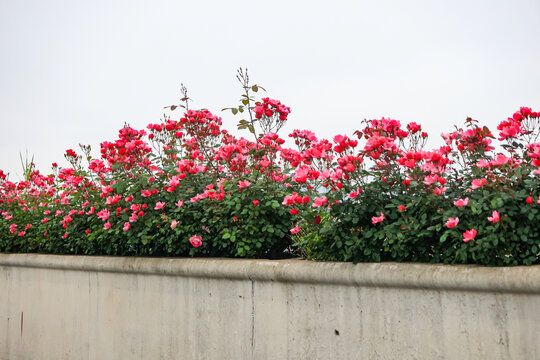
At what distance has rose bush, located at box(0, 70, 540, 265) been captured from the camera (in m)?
2.85

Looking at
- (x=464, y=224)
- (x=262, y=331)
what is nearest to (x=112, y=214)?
(x=262, y=331)

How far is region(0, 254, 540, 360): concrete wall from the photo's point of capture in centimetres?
265

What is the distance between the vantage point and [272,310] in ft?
11.5

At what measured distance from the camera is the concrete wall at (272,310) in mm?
2650

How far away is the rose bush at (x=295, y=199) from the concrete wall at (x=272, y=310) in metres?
0.20

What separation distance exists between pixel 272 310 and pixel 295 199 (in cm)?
77

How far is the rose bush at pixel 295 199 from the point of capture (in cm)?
285

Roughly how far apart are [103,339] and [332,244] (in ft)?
8.25

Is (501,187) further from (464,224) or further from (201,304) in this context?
(201,304)

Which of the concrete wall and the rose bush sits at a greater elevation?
the rose bush

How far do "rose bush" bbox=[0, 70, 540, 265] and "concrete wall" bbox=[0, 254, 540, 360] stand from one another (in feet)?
0.66

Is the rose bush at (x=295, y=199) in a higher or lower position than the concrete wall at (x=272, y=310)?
higher

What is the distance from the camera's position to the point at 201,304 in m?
3.93

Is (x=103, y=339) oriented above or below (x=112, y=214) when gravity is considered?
below
